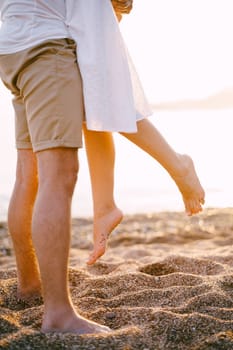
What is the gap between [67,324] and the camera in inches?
102

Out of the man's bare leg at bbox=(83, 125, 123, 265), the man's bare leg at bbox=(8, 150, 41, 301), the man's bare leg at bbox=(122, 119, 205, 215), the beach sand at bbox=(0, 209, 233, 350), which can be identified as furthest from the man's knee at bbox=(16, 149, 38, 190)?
the beach sand at bbox=(0, 209, 233, 350)

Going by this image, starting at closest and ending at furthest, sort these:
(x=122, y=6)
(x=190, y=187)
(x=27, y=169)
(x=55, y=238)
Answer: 1. (x=55, y=238)
2. (x=122, y=6)
3. (x=27, y=169)
4. (x=190, y=187)

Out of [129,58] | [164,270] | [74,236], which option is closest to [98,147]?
[129,58]

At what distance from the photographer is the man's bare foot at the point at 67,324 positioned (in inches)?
101

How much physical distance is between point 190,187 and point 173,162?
0.21 metres

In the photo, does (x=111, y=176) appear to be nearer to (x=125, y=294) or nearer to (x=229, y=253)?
(x=125, y=294)

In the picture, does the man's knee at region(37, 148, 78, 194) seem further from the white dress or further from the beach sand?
the beach sand

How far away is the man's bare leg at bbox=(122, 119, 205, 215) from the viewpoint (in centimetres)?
304

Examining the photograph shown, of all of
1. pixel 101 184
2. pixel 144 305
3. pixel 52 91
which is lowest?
pixel 144 305

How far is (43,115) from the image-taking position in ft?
8.42

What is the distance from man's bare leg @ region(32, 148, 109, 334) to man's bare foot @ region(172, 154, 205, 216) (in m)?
0.85

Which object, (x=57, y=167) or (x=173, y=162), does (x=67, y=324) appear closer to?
(x=57, y=167)

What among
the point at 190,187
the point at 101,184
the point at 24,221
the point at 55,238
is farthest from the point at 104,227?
the point at 55,238

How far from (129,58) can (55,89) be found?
1.86 ft
